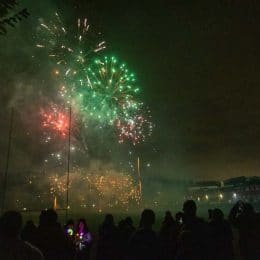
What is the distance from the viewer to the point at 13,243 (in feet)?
13.6

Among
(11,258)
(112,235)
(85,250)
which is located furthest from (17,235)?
(85,250)

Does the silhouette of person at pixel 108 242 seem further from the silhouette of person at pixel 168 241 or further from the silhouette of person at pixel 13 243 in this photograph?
the silhouette of person at pixel 13 243

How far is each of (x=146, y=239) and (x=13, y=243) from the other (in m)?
2.18

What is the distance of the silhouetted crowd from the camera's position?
13.8ft

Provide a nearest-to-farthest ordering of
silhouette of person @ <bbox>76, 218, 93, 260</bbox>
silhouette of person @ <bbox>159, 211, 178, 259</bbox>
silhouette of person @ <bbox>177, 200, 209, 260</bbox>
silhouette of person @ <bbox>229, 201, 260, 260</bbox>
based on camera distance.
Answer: silhouette of person @ <bbox>177, 200, 209, 260</bbox>, silhouette of person @ <bbox>159, 211, 178, 259</bbox>, silhouette of person @ <bbox>229, 201, 260, 260</bbox>, silhouette of person @ <bbox>76, 218, 93, 260</bbox>

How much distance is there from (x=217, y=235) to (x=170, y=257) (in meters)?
0.99

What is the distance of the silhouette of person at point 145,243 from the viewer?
5613 mm

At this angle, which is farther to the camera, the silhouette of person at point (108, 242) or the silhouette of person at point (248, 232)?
the silhouette of person at point (248, 232)

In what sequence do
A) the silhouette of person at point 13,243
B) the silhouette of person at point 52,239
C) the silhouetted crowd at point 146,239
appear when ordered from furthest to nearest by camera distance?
the silhouette of person at point 52,239 < the silhouetted crowd at point 146,239 < the silhouette of person at point 13,243

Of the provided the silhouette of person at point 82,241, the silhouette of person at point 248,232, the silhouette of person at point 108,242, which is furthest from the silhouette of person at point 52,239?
the silhouette of person at point 82,241

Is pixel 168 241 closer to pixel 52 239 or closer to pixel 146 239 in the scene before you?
pixel 146 239

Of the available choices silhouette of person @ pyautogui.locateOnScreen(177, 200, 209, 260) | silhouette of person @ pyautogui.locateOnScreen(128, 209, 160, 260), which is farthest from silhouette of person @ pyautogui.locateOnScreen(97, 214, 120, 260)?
silhouette of person @ pyautogui.locateOnScreen(177, 200, 209, 260)

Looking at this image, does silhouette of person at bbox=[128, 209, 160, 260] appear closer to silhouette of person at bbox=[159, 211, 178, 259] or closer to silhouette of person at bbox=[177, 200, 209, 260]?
silhouette of person at bbox=[159, 211, 178, 259]

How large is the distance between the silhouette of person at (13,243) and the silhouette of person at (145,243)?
1819 mm
